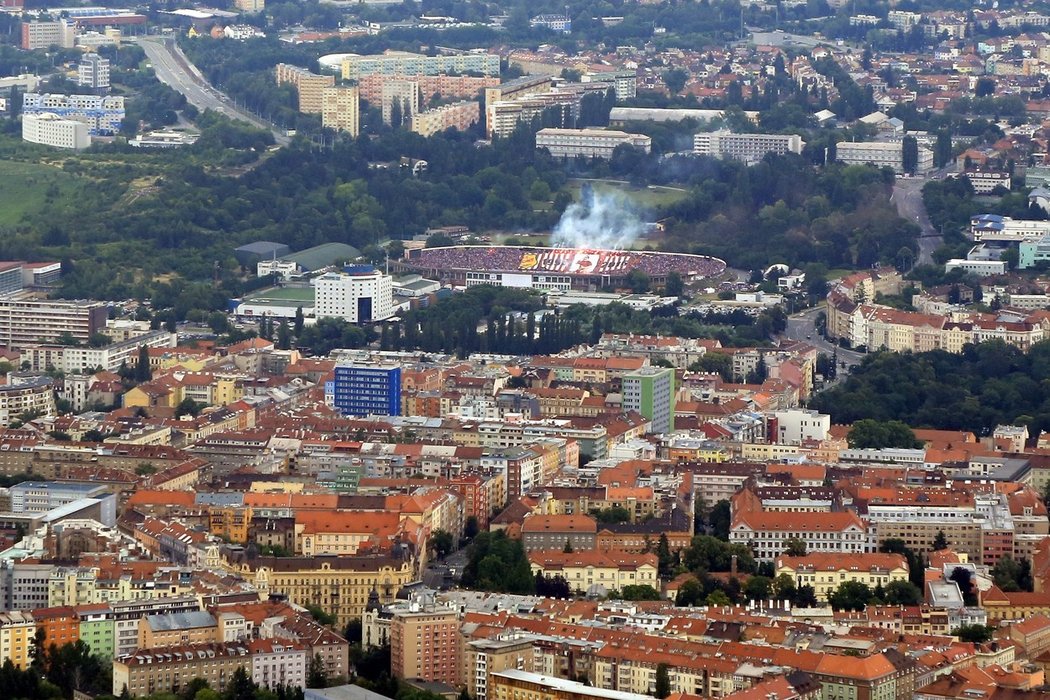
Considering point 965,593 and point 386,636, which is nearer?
point 386,636

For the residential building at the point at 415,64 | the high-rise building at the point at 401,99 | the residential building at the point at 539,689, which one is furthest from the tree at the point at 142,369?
the residential building at the point at 415,64

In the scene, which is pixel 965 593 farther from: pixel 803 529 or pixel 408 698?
pixel 408 698

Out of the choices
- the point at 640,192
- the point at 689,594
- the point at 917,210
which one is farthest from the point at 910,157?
the point at 689,594

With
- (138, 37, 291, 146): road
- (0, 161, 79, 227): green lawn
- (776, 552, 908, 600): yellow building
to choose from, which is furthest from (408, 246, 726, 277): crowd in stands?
(776, 552, 908, 600): yellow building

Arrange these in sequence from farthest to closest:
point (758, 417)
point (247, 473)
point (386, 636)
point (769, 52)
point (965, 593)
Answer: point (769, 52) → point (758, 417) → point (247, 473) → point (965, 593) → point (386, 636)

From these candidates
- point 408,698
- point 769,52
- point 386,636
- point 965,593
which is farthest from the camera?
point 769,52

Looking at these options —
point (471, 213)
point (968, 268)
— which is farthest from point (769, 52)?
point (968, 268)

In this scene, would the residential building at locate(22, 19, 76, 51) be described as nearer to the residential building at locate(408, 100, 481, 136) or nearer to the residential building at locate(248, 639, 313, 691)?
the residential building at locate(408, 100, 481, 136)
